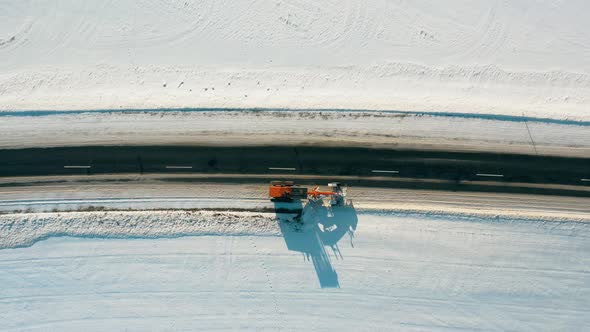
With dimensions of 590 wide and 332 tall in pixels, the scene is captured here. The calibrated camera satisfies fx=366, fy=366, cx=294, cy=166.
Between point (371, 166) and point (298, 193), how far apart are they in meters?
4.57

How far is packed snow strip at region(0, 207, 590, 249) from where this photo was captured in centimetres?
2083

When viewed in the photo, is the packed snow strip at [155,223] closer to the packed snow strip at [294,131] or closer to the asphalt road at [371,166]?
the asphalt road at [371,166]

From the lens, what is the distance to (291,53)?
22641 mm

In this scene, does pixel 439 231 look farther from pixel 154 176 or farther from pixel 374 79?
pixel 154 176

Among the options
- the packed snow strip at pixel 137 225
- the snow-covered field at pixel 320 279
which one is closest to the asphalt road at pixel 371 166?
the snow-covered field at pixel 320 279

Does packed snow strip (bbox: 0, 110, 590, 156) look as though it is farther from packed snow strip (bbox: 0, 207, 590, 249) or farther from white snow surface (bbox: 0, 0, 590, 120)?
packed snow strip (bbox: 0, 207, 590, 249)

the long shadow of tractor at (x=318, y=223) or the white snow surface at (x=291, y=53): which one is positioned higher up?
the white snow surface at (x=291, y=53)

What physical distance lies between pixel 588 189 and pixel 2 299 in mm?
34164

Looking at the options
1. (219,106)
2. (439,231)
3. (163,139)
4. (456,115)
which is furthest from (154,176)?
(456,115)

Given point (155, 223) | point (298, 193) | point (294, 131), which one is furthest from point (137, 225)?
point (294, 131)

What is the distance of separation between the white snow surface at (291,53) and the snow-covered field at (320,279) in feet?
26.3

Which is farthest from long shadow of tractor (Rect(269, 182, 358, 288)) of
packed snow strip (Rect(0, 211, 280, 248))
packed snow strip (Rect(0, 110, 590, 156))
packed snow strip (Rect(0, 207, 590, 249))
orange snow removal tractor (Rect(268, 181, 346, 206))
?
packed snow strip (Rect(0, 110, 590, 156))

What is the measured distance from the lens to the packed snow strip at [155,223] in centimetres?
2083

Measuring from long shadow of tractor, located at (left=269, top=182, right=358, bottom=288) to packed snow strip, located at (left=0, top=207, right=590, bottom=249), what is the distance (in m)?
0.13
